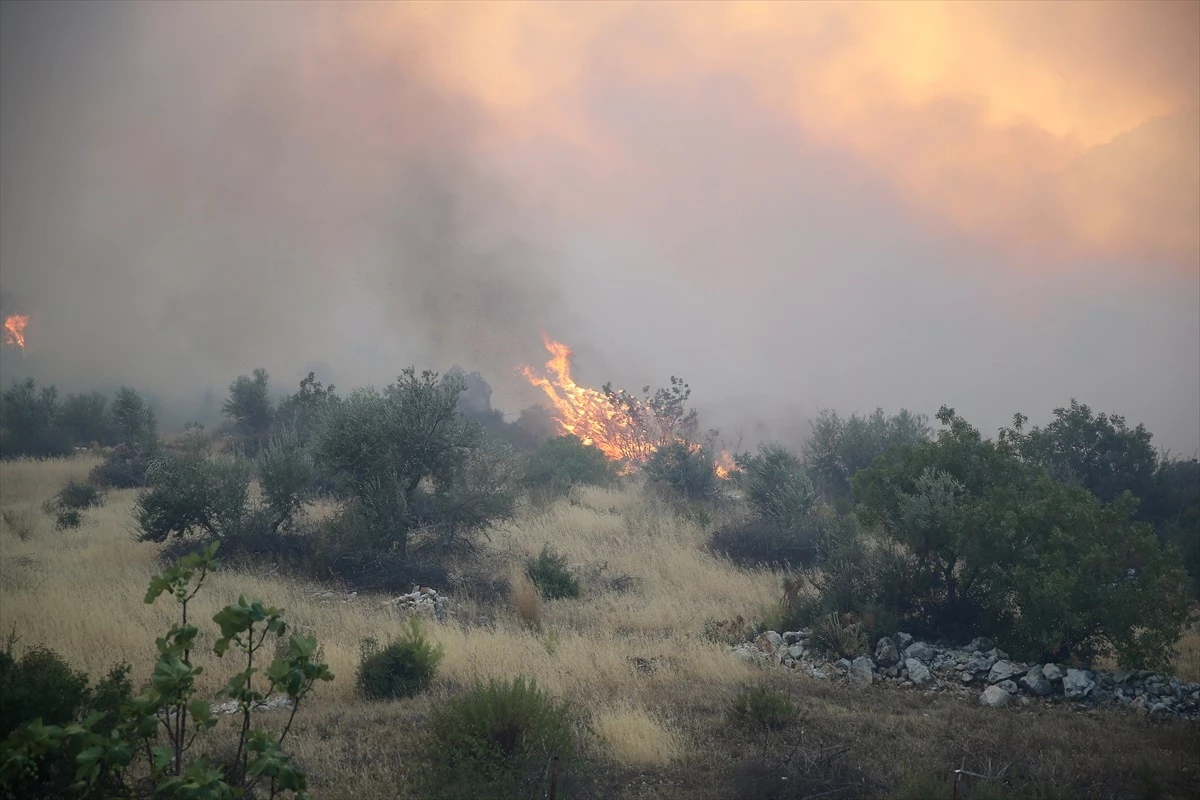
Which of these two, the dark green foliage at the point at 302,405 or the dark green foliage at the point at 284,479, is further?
the dark green foliage at the point at 302,405

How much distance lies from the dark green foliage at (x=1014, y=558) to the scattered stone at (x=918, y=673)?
1243mm

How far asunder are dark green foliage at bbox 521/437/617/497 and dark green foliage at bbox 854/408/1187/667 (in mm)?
15878

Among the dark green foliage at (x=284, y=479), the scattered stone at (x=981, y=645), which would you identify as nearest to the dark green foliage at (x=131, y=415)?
the dark green foliage at (x=284, y=479)

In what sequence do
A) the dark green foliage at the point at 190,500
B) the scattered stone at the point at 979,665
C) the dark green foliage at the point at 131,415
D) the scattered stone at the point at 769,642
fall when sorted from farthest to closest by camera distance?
the dark green foliage at the point at 131,415 → the dark green foliage at the point at 190,500 → the scattered stone at the point at 769,642 → the scattered stone at the point at 979,665

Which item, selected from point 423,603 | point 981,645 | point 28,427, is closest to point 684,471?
point 423,603

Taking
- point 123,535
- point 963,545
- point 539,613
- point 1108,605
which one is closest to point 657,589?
point 539,613

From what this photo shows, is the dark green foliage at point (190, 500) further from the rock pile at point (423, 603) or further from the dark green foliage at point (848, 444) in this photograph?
the dark green foliage at point (848, 444)

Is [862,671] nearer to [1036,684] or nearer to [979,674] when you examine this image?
[979,674]

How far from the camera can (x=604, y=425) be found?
38844 millimetres

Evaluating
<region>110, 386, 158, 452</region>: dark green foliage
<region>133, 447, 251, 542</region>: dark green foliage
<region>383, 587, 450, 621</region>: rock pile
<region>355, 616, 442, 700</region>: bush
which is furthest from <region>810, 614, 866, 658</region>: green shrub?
<region>110, 386, 158, 452</region>: dark green foliage

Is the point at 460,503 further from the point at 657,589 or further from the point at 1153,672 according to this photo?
the point at 1153,672

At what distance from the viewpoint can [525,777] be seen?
21.2 feet

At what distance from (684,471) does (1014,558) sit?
15.8 m

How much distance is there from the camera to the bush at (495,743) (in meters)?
6.19
